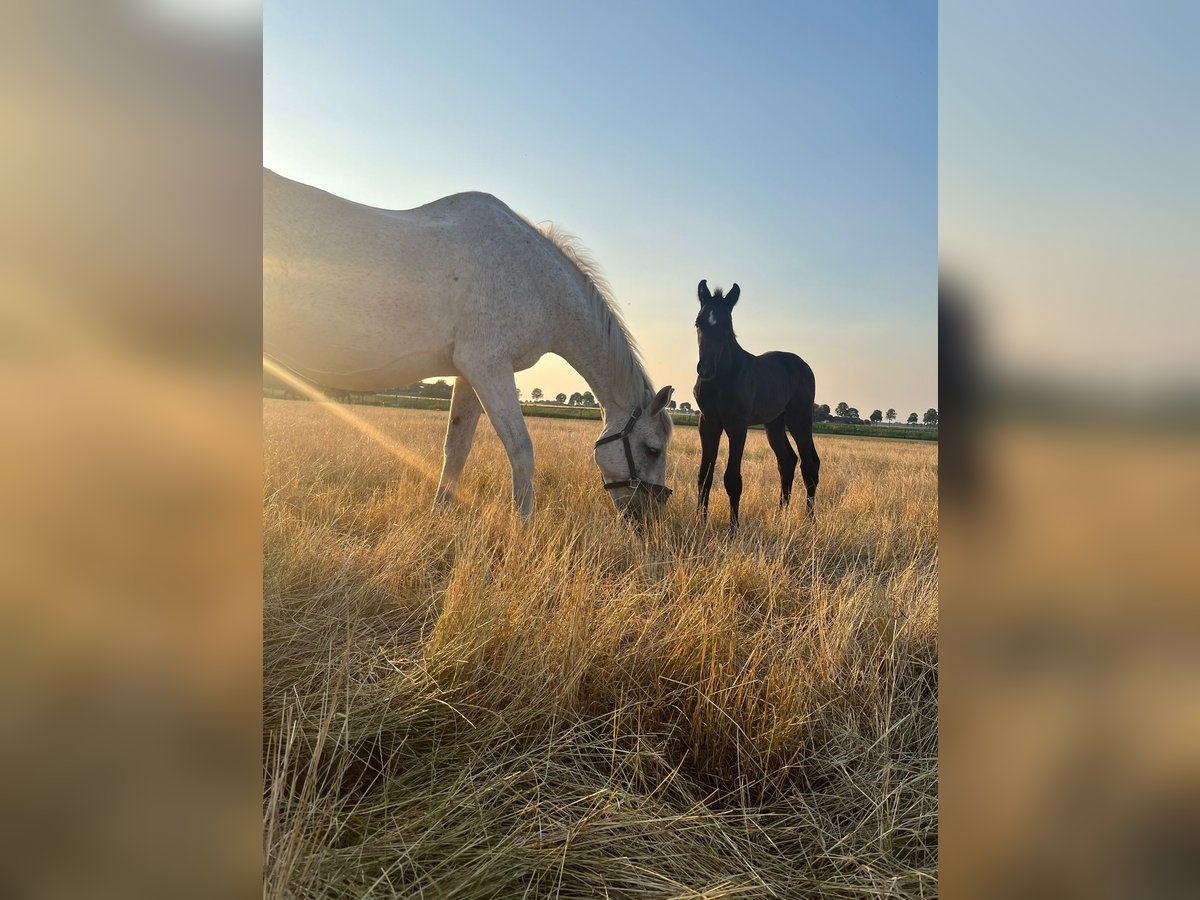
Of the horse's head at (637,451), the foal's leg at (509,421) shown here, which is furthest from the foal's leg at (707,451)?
the foal's leg at (509,421)

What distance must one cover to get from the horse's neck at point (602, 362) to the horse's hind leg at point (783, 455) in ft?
6.34

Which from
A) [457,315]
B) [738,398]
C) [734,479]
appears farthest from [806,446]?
[457,315]

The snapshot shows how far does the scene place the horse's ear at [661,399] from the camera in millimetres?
4629

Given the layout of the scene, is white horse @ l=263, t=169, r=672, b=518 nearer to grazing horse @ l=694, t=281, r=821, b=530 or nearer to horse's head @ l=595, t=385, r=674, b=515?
horse's head @ l=595, t=385, r=674, b=515

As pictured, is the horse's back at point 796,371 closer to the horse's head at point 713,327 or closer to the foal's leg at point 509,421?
the horse's head at point 713,327

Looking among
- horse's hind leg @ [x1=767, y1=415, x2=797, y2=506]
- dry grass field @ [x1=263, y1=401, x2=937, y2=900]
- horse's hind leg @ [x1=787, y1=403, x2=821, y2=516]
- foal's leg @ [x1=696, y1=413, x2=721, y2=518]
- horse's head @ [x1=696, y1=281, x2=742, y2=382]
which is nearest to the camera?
dry grass field @ [x1=263, y1=401, x2=937, y2=900]

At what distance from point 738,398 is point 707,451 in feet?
1.68

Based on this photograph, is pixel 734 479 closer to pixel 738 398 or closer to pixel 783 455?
pixel 738 398

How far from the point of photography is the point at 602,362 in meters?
4.71

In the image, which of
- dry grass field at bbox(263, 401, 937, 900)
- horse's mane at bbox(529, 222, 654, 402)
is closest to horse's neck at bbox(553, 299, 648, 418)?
horse's mane at bbox(529, 222, 654, 402)

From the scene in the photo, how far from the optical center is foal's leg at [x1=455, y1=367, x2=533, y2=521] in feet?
13.4
